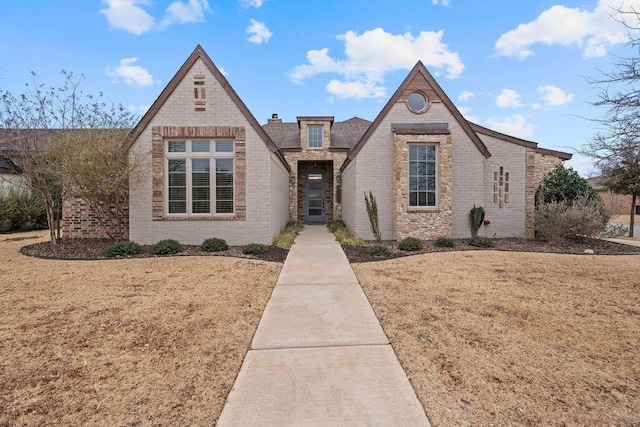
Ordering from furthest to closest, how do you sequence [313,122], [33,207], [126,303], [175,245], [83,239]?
[313,122], [33,207], [83,239], [175,245], [126,303]

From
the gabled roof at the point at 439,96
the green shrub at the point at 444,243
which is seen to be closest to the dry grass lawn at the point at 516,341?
the green shrub at the point at 444,243

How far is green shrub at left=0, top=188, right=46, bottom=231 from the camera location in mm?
13969

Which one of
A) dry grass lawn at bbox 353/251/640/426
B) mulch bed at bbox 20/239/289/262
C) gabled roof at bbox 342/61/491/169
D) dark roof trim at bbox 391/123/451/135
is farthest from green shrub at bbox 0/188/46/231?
dry grass lawn at bbox 353/251/640/426

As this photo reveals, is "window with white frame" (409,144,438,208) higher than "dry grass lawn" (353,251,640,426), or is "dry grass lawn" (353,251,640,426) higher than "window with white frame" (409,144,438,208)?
"window with white frame" (409,144,438,208)

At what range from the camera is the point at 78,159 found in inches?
326

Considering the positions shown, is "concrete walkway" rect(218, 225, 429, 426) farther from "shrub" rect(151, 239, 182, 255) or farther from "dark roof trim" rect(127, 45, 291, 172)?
"dark roof trim" rect(127, 45, 291, 172)

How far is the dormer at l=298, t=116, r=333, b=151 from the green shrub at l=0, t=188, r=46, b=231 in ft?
41.8

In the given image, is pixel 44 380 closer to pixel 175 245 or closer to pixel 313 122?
pixel 175 245

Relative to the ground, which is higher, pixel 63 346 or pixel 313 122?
pixel 313 122

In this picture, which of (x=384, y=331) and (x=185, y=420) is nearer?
(x=185, y=420)

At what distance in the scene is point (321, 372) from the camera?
2.88m

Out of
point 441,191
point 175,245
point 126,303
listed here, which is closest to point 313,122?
point 441,191

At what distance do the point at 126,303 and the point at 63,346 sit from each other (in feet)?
4.69

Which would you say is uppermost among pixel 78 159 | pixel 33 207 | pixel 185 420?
pixel 78 159
